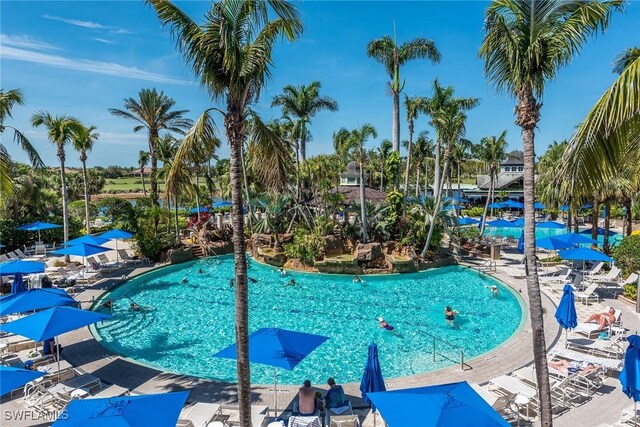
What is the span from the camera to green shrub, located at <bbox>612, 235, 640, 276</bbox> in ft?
58.3

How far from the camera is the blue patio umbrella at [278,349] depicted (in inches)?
332

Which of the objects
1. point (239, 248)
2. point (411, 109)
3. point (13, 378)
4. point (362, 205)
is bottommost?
point (13, 378)

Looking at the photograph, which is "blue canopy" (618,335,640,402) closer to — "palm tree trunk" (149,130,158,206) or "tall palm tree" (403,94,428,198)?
"tall palm tree" (403,94,428,198)

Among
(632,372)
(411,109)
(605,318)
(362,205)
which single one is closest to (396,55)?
(411,109)

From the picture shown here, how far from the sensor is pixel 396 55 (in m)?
28.8

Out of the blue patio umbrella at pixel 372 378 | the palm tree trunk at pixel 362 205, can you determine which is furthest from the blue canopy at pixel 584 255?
the blue patio umbrella at pixel 372 378

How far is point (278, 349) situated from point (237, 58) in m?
6.23

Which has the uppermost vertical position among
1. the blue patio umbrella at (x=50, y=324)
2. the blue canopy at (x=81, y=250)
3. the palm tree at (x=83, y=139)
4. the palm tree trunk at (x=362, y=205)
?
the palm tree at (x=83, y=139)

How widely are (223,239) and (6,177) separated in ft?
60.5

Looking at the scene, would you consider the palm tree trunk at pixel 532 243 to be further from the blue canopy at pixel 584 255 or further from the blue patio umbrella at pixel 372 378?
the blue canopy at pixel 584 255

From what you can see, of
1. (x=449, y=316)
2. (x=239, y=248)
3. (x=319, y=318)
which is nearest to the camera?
(x=239, y=248)

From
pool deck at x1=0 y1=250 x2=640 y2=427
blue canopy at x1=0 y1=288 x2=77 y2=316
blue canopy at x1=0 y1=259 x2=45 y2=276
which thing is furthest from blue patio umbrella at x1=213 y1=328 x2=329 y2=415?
blue canopy at x1=0 y1=259 x2=45 y2=276

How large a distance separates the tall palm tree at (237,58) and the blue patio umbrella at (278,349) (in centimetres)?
132

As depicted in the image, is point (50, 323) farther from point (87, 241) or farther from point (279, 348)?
point (87, 241)
